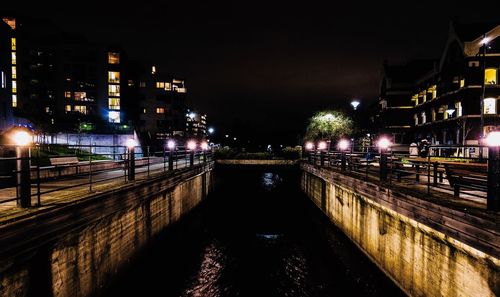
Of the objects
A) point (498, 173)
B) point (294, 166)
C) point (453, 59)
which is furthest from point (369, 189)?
point (453, 59)

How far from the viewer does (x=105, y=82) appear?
61656 mm

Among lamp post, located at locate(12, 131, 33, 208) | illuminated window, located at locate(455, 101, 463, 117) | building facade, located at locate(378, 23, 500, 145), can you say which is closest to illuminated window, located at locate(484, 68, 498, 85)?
building facade, located at locate(378, 23, 500, 145)

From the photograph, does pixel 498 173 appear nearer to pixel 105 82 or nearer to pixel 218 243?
pixel 218 243

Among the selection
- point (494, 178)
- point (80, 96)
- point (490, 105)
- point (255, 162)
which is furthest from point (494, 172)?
point (80, 96)

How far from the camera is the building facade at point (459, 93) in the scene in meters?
30.4

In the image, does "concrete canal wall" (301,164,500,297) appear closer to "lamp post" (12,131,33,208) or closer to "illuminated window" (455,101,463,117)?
"lamp post" (12,131,33,208)

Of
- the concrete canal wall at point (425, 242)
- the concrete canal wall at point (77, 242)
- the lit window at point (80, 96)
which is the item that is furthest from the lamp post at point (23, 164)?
the lit window at point (80, 96)

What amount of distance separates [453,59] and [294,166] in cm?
2362

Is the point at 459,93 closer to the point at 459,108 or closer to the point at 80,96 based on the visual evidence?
the point at 459,108

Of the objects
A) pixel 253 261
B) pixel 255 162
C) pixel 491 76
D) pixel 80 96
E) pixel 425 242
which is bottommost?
pixel 253 261

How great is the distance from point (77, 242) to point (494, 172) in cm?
832

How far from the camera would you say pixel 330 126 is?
3966 centimetres

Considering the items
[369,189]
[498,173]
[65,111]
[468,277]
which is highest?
[65,111]

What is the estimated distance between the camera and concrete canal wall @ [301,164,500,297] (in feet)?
17.2
